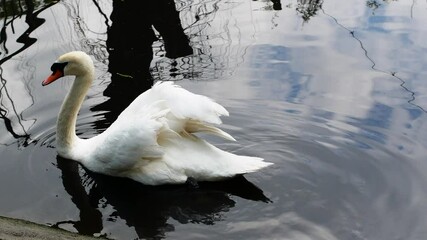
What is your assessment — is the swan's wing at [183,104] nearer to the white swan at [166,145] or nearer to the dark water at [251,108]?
the white swan at [166,145]

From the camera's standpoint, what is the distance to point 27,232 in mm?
4191

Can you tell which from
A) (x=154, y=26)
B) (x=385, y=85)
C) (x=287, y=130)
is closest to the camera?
(x=287, y=130)

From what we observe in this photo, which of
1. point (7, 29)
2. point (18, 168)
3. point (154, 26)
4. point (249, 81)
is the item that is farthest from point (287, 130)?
point (7, 29)

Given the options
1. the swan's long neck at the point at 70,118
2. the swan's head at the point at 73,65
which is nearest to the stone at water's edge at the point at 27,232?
the swan's long neck at the point at 70,118

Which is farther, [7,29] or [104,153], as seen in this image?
[7,29]

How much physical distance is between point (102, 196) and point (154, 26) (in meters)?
3.81

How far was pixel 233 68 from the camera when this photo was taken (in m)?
7.63

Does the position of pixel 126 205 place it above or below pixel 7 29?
below

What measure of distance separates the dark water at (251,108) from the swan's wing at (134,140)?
239mm

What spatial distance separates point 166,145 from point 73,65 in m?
1.06

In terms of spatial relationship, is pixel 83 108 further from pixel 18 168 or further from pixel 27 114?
pixel 18 168

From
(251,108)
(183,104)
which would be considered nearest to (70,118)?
(183,104)

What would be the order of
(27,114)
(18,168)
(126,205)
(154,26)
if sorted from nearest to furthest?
(126,205) < (18,168) < (27,114) < (154,26)

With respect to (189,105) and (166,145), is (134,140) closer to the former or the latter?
(166,145)
